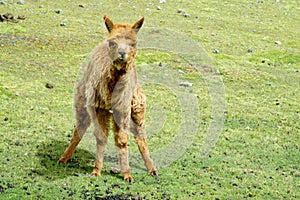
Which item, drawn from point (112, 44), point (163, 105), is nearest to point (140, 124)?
point (112, 44)

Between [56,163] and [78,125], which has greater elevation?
[78,125]

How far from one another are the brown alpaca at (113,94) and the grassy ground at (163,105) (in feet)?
1.66

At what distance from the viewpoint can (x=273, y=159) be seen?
11.3m

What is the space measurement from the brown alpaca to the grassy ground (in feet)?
1.66

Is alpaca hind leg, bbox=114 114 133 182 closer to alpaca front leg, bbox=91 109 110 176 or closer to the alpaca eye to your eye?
alpaca front leg, bbox=91 109 110 176

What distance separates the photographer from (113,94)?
8820 millimetres

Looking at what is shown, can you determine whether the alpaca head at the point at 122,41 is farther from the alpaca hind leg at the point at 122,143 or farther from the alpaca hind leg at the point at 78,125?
the alpaca hind leg at the point at 78,125

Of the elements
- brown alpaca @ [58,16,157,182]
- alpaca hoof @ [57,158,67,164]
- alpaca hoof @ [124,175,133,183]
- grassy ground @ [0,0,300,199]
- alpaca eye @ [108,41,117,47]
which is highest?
alpaca eye @ [108,41,117,47]

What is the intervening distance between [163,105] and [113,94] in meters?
5.45

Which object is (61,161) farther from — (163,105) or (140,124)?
(163,105)

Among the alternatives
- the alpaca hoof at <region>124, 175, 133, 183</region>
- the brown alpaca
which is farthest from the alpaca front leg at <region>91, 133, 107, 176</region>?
the alpaca hoof at <region>124, 175, 133, 183</region>

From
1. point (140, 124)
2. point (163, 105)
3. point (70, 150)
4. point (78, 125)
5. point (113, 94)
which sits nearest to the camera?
point (113, 94)

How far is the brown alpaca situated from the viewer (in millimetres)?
8383

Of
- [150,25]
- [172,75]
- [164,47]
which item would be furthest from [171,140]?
[150,25]
